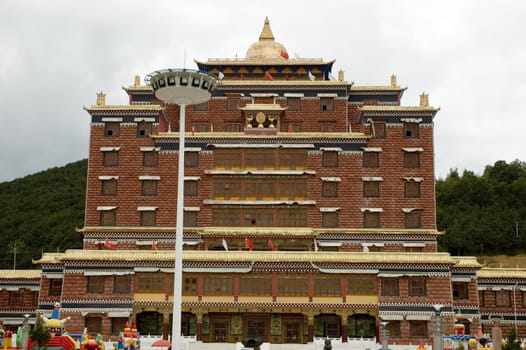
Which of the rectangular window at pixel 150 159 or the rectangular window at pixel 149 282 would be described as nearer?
the rectangular window at pixel 149 282

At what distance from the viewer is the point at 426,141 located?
5528 cm

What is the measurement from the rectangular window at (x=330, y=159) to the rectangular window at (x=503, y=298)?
16.8 metres

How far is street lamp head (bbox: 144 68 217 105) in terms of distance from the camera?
3456 centimetres

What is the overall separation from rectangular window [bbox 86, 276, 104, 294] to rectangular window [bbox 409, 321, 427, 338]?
71.5ft

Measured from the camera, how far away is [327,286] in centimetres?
4634

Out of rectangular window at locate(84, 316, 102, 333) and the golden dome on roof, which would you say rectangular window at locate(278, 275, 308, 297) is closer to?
rectangular window at locate(84, 316, 102, 333)

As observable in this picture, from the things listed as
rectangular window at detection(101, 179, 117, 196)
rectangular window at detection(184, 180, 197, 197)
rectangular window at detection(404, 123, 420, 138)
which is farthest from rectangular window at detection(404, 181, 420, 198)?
rectangular window at detection(101, 179, 117, 196)

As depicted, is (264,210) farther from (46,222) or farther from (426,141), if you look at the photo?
(46,222)

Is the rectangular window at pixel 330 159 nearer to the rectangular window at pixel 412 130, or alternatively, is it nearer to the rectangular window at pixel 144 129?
the rectangular window at pixel 412 130

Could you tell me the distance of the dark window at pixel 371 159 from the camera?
54.8m

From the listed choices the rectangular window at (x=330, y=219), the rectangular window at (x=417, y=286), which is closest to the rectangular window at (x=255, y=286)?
the rectangular window at (x=330, y=219)

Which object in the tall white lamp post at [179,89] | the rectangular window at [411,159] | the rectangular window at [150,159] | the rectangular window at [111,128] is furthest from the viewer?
the rectangular window at [111,128]

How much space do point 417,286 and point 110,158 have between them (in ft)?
89.4

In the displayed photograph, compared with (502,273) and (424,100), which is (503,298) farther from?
(424,100)
